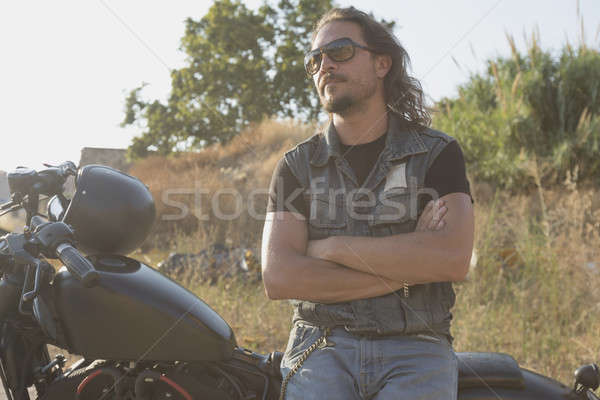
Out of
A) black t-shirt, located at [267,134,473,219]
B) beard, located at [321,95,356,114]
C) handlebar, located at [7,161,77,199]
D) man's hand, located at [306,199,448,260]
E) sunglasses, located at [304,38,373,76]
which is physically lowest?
man's hand, located at [306,199,448,260]

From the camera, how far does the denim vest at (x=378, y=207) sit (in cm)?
190

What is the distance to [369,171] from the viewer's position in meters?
2.18

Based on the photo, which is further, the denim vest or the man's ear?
the man's ear

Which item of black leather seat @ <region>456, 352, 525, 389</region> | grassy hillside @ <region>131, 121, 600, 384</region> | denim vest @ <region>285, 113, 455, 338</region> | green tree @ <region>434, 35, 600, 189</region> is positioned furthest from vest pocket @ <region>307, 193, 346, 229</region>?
green tree @ <region>434, 35, 600, 189</region>

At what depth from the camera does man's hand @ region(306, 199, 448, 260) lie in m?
2.00

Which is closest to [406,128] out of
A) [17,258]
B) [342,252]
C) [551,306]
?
[342,252]

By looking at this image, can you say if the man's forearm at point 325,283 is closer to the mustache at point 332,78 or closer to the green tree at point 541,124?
the mustache at point 332,78

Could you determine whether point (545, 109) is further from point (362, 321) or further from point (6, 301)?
point (6, 301)

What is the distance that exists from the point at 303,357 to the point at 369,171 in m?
0.79

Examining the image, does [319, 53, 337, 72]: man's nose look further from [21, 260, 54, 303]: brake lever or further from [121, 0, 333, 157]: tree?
[121, 0, 333, 157]: tree

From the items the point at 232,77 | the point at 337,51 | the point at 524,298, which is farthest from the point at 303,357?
the point at 232,77

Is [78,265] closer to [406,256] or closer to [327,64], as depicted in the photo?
[406,256]

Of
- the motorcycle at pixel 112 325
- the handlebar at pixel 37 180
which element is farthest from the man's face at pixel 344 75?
the handlebar at pixel 37 180

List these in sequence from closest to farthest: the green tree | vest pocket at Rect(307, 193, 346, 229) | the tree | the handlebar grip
A: the handlebar grip → vest pocket at Rect(307, 193, 346, 229) → the green tree → the tree
